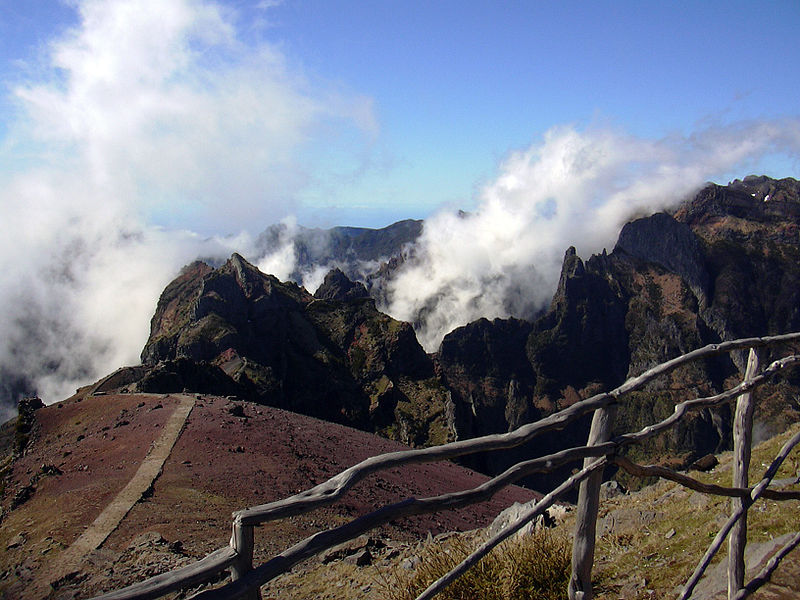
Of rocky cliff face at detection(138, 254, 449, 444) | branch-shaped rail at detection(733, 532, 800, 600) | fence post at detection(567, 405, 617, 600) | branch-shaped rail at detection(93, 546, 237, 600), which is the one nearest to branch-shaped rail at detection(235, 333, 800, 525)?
fence post at detection(567, 405, 617, 600)

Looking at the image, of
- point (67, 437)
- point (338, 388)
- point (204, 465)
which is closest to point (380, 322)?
point (338, 388)

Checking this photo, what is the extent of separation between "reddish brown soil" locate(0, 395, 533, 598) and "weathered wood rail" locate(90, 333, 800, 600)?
10513mm

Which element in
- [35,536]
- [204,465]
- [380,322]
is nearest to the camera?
[35,536]

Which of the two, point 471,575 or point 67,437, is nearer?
point 471,575

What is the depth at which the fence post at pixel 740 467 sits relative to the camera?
4785 mm

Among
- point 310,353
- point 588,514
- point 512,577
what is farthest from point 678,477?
point 310,353

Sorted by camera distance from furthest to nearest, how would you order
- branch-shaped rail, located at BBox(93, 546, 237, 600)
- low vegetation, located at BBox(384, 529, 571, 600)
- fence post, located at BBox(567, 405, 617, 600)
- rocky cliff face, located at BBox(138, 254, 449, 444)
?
rocky cliff face, located at BBox(138, 254, 449, 444) → low vegetation, located at BBox(384, 529, 571, 600) → fence post, located at BBox(567, 405, 617, 600) → branch-shaped rail, located at BBox(93, 546, 237, 600)

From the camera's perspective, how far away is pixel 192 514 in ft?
52.4

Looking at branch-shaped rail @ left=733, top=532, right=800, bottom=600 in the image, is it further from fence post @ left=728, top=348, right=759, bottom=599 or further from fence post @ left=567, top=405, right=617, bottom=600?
fence post @ left=567, top=405, right=617, bottom=600

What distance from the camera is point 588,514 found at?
167 inches

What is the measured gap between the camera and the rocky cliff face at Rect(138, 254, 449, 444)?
77.8 m

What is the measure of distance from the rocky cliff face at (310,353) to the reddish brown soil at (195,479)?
116 feet

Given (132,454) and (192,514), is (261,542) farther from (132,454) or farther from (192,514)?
(132,454)

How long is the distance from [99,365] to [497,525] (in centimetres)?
21434
